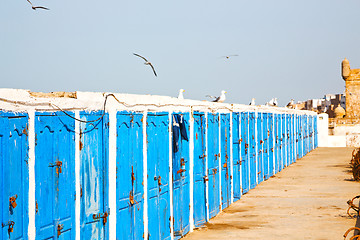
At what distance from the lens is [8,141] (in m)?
5.64

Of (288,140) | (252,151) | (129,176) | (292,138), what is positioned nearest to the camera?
(129,176)

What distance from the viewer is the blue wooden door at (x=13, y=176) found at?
5520 mm

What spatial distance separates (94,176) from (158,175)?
2.82 m

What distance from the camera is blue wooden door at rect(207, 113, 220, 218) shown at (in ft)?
45.8

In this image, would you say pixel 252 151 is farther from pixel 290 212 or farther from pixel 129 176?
pixel 129 176

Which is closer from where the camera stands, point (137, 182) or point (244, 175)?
point (137, 182)

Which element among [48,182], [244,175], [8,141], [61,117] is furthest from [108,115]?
[244,175]

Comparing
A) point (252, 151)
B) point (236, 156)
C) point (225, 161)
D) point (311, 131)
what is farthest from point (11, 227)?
point (311, 131)

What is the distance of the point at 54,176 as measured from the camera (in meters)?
6.52

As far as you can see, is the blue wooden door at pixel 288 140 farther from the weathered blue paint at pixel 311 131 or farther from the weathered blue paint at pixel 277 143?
the weathered blue paint at pixel 311 131

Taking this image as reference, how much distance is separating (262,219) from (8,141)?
8.87m

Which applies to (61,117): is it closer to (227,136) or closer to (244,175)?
(227,136)

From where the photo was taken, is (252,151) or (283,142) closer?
(252,151)

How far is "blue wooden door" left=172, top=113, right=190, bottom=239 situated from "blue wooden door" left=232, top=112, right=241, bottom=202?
470 cm
